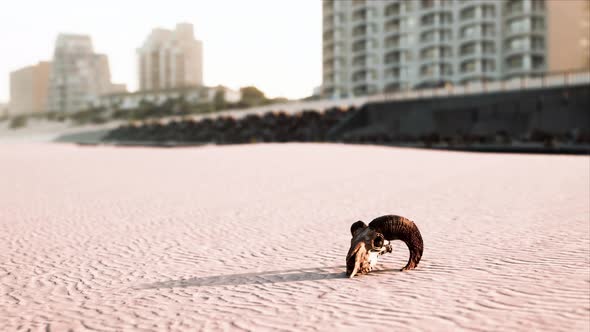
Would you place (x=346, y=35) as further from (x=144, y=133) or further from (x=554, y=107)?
(x=554, y=107)

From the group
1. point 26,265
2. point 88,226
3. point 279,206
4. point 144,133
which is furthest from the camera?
point 144,133

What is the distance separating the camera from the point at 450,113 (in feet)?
132

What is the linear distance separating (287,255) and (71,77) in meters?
193

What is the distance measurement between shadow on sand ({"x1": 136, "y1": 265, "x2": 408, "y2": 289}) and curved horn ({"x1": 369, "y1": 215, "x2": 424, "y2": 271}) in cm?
34

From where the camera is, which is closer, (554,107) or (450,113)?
(554,107)

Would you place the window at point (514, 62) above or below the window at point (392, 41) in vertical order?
below

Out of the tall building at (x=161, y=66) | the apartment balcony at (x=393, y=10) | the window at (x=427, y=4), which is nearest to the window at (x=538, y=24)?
the window at (x=427, y=4)

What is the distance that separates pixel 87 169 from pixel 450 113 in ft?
83.2

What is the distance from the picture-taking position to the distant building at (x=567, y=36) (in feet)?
249

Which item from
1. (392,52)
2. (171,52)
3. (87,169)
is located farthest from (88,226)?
(171,52)

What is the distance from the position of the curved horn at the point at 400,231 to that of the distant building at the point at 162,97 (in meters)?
105

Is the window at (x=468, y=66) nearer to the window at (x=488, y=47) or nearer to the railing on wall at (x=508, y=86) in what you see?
the window at (x=488, y=47)

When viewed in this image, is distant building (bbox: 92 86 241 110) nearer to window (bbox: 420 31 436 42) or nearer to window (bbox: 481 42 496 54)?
window (bbox: 420 31 436 42)

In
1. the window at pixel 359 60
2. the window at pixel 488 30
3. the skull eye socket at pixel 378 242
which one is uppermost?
the window at pixel 488 30
